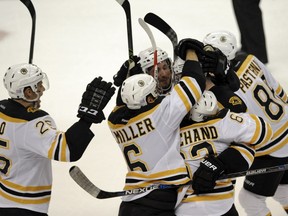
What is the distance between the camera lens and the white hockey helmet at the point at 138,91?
10.6 ft

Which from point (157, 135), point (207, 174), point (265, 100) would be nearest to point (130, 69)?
A: point (157, 135)

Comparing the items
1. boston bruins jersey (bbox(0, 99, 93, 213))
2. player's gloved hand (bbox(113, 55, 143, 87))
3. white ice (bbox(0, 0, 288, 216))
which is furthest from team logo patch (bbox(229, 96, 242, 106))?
white ice (bbox(0, 0, 288, 216))


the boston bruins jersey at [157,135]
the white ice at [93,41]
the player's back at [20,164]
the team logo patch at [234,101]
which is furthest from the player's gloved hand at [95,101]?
the white ice at [93,41]

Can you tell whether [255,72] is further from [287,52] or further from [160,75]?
[287,52]

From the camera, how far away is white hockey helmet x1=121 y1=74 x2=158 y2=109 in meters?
3.23

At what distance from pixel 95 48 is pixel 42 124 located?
3495 mm

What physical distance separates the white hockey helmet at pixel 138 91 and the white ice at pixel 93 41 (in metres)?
1.51

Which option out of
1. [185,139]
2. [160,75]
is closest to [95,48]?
[160,75]

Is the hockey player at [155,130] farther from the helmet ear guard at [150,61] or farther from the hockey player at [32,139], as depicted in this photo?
the helmet ear guard at [150,61]

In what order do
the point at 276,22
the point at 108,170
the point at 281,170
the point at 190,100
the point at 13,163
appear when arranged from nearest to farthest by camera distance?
the point at 190,100, the point at 13,163, the point at 281,170, the point at 108,170, the point at 276,22

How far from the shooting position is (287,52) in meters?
6.53

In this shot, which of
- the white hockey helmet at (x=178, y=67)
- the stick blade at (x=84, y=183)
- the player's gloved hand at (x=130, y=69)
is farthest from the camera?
the player's gloved hand at (x=130, y=69)

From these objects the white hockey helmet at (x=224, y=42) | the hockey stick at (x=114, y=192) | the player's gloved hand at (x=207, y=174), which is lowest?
the hockey stick at (x=114, y=192)

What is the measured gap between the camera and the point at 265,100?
3689 millimetres
